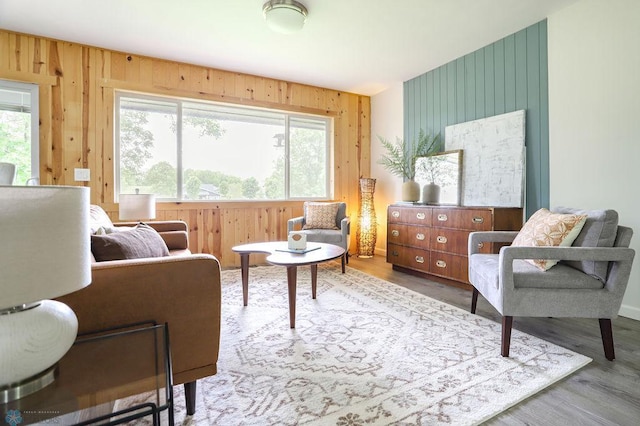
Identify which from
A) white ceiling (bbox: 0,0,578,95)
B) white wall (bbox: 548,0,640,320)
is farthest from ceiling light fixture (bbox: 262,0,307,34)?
white wall (bbox: 548,0,640,320)

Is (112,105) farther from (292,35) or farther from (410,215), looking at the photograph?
(410,215)

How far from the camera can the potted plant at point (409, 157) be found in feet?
12.9

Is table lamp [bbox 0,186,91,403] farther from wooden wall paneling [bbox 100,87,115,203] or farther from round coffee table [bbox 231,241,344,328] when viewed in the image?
wooden wall paneling [bbox 100,87,115,203]

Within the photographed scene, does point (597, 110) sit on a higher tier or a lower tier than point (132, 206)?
higher

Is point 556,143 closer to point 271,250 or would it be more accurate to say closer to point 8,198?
point 271,250

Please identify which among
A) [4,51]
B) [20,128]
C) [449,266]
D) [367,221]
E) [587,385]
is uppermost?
[4,51]

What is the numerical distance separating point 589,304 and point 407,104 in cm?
337

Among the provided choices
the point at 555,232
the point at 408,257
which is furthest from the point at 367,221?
the point at 555,232

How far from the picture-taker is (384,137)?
4.94 meters

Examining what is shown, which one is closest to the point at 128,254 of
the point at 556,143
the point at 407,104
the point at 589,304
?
the point at 589,304

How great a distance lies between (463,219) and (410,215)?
2.27 feet

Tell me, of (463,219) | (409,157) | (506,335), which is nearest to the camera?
(506,335)

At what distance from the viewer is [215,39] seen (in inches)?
130

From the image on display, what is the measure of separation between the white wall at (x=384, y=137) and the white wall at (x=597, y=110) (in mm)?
2016
